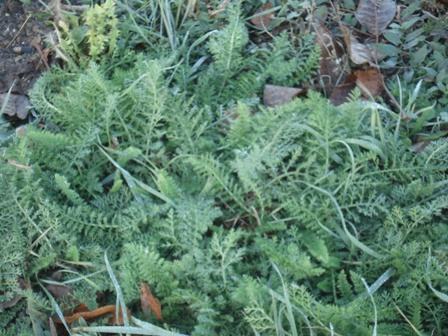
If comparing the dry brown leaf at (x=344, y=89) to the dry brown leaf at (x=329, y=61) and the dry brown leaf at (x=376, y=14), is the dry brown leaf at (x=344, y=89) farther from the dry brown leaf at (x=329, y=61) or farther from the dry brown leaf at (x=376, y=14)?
the dry brown leaf at (x=376, y=14)

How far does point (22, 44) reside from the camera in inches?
118

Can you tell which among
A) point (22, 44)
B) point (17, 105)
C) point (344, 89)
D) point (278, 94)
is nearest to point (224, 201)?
point (278, 94)

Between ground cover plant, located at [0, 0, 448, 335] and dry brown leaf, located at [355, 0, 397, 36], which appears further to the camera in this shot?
dry brown leaf, located at [355, 0, 397, 36]

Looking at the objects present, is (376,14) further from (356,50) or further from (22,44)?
(22,44)

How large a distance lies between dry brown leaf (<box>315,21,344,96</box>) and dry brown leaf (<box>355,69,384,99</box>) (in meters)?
0.10

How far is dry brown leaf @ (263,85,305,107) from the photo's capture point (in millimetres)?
2678

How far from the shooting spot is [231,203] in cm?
241

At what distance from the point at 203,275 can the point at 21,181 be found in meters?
0.83

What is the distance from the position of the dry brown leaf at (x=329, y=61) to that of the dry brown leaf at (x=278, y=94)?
0.51 feet

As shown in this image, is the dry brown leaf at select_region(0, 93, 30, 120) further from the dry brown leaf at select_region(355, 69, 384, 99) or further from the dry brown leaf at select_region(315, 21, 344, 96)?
the dry brown leaf at select_region(355, 69, 384, 99)

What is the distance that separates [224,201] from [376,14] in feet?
4.16

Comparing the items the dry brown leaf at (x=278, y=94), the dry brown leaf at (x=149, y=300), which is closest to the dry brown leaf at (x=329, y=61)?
the dry brown leaf at (x=278, y=94)

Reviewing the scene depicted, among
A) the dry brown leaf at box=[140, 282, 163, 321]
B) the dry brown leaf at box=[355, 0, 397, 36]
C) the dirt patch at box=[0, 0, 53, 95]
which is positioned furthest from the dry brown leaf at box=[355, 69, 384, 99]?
the dirt patch at box=[0, 0, 53, 95]

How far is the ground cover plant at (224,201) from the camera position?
83.0 inches
